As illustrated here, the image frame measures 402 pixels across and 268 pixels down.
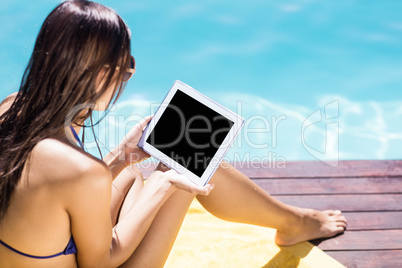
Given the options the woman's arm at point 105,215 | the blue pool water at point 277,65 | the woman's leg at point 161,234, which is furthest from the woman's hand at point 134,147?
the blue pool water at point 277,65

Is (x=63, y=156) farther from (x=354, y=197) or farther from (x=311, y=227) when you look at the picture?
(x=354, y=197)

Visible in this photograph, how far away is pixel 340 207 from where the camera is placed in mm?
2361

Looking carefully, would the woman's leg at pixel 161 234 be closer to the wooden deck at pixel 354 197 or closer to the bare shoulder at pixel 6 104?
the bare shoulder at pixel 6 104

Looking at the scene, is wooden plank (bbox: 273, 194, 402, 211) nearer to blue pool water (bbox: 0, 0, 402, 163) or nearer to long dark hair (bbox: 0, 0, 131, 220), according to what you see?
long dark hair (bbox: 0, 0, 131, 220)

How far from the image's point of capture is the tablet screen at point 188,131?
1.48 m

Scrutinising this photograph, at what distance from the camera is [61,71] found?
1130 millimetres

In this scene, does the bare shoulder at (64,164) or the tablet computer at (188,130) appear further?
the tablet computer at (188,130)

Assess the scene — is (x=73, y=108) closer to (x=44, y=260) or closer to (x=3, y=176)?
(x=3, y=176)

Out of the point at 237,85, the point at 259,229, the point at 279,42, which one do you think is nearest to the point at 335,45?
the point at 279,42

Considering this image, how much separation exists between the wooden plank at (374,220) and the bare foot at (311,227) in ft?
0.27

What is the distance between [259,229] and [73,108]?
131 cm

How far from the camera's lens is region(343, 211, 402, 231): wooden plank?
2.22 metres

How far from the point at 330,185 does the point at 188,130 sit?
138 cm

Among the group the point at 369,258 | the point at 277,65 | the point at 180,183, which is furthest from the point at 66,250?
the point at 277,65
